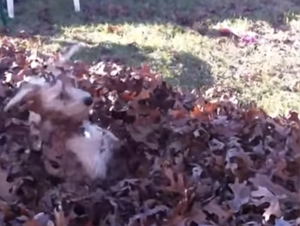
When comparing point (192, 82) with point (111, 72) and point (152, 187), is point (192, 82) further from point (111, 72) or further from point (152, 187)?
point (152, 187)

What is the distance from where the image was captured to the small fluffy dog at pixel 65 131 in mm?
2783

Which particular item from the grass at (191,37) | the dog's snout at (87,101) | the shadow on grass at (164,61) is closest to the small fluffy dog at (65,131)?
the dog's snout at (87,101)

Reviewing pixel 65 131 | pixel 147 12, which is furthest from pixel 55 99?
pixel 147 12

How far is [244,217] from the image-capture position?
251cm

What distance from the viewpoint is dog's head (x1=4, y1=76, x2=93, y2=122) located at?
9.14 ft

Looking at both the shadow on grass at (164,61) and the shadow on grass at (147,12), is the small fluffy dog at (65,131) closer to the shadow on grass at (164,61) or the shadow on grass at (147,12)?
the shadow on grass at (164,61)

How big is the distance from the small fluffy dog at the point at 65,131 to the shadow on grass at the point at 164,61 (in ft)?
10.7

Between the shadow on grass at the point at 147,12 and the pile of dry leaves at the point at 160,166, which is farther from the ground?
the pile of dry leaves at the point at 160,166

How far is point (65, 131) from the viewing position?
2799mm

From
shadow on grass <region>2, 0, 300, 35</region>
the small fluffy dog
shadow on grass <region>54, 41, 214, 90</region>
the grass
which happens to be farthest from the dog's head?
shadow on grass <region>2, 0, 300, 35</region>

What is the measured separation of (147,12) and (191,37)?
3.88 ft

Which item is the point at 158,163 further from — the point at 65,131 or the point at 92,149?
the point at 65,131

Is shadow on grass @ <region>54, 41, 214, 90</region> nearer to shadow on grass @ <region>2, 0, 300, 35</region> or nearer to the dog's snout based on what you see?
shadow on grass @ <region>2, 0, 300, 35</region>

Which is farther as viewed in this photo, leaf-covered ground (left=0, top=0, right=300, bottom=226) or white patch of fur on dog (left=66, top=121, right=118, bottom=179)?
white patch of fur on dog (left=66, top=121, right=118, bottom=179)
